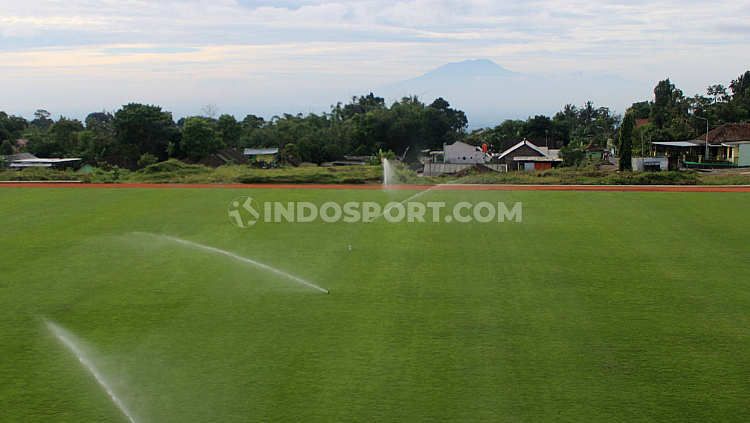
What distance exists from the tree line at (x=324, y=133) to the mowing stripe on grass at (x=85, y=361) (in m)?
32.9

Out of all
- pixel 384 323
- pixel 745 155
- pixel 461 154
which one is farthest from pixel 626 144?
Result: pixel 384 323

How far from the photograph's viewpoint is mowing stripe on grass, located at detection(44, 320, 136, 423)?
7.85 metres

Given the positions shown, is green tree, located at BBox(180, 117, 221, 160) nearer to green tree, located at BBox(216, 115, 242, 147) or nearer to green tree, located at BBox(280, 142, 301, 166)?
green tree, located at BBox(280, 142, 301, 166)

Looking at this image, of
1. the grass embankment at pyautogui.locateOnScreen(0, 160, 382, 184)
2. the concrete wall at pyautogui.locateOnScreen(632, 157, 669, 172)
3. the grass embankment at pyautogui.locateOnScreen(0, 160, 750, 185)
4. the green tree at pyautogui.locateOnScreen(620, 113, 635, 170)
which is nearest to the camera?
the grass embankment at pyautogui.locateOnScreen(0, 160, 750, 185)

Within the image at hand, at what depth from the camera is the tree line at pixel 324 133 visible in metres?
50.2

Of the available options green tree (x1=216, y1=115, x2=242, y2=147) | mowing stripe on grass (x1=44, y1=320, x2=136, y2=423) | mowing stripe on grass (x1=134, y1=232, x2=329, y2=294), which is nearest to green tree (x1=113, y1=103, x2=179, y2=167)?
green tree (x1=216, y1=115, x2=242, y2=147)

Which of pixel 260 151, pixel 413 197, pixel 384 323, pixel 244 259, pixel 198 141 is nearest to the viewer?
pixel 384 323

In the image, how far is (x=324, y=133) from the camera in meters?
62.4

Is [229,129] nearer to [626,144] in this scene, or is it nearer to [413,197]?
[626,144]

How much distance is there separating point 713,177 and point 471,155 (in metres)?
25.5

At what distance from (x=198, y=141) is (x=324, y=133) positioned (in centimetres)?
1559

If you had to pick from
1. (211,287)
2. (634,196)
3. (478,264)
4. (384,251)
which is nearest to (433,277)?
(478,264)

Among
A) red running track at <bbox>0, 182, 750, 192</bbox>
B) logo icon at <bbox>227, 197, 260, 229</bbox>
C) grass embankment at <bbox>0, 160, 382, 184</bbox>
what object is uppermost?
grass embankment at <bbox>0, 160, 382, 184</bbox>

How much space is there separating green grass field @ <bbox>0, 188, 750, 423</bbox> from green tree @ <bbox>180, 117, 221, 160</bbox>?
30365 millimetres
